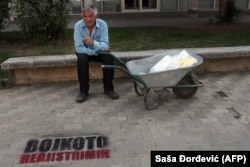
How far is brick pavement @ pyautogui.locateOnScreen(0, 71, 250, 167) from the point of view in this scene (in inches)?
142

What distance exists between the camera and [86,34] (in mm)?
4883

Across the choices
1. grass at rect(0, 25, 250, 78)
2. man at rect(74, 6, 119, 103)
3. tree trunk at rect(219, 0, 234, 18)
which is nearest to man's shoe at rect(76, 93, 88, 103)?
man at rect(74, 6, 119, 103)

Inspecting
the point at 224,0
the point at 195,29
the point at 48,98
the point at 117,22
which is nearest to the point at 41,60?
the point at 48,98

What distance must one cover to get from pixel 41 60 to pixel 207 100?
260cm

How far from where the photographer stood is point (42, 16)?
754 cm

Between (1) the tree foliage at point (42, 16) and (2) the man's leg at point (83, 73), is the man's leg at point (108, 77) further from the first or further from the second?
(1) the tree foliage at point (42, 16)

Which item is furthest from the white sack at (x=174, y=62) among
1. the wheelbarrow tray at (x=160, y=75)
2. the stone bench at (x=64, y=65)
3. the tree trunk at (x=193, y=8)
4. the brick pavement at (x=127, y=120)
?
the tree trunk at (x=193, y=8)

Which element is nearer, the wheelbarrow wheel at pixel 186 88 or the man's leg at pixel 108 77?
the wheelbarrow wheel at pixel 186 88

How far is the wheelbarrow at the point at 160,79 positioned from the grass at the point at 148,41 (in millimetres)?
2461

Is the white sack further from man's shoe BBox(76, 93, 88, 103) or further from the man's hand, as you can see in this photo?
man's shoe BBox(76, 93, 88, 103)

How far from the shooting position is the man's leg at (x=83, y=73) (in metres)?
4.83

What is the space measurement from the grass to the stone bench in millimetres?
569

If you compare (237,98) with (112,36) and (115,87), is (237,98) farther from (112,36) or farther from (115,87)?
(112,36)

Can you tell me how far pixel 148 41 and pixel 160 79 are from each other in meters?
3.86
